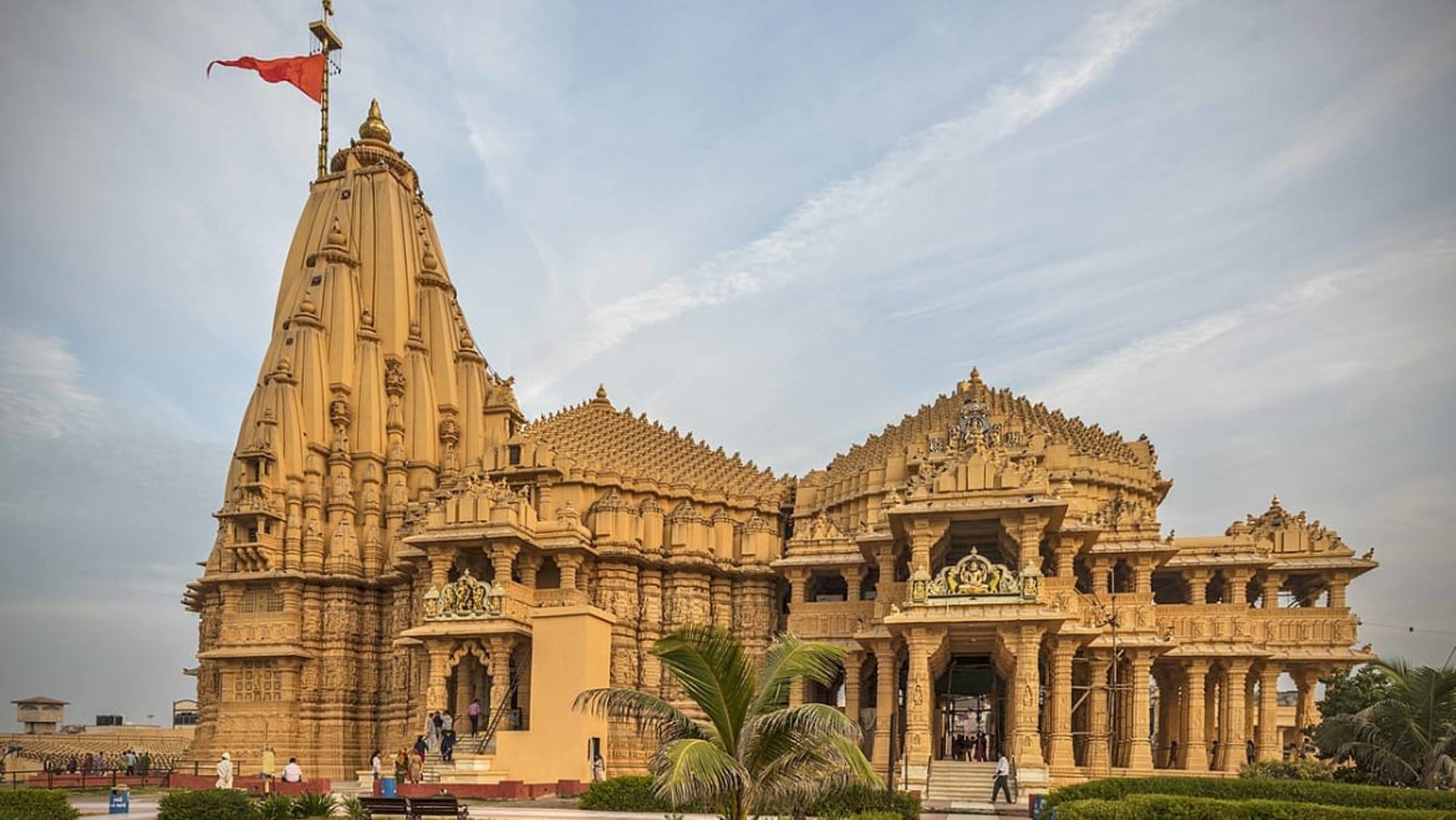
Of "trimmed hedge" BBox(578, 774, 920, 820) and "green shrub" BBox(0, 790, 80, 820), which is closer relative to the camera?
"trimmed hedge" BBox(578, 774, 920, 820)

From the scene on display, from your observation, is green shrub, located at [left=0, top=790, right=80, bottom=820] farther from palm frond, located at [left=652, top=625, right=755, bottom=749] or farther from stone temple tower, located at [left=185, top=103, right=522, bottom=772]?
stone temple tower, located at [left=185, top=103, right=522, bottom=772]

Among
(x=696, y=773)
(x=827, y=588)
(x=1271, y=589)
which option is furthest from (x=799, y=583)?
(x=696, y=773)

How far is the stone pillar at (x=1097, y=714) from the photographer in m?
31.1

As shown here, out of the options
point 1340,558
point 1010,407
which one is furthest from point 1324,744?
point 1010,407

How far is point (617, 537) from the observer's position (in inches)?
1453

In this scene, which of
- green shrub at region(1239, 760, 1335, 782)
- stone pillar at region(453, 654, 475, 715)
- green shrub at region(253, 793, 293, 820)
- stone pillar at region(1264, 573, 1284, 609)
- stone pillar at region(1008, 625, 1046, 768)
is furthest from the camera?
stone pillar at region(1264, 573, 1284, 609)

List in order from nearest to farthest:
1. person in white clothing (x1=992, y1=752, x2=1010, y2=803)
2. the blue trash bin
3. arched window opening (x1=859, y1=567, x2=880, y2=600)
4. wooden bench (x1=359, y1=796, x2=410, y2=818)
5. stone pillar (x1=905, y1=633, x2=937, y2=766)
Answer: wooden bench (x1=359, y1=796, x2=410, y2=818) < the blue trash bin < person in white clothing (x1=992, y1=752, x2=1010, y2=803) < stone pillar (x1=905, y1=633, x2=937, y2=766) < arched window opening (x1=859, y1=567, x2=880, y2=600)

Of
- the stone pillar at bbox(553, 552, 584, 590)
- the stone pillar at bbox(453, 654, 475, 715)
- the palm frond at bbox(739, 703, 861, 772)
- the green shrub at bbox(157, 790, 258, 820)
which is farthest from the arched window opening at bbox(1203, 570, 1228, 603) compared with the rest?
the green shrub at bbox(157, 790, 258, 820)

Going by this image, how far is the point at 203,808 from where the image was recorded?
830 inches

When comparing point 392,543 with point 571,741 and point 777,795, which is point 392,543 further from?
point 777,795

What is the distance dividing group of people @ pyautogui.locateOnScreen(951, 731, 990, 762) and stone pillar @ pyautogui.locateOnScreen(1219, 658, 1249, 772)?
20.9ft

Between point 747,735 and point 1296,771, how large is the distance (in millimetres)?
16625

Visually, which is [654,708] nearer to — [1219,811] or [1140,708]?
[1219,811]

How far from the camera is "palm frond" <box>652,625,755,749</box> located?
15.0m
